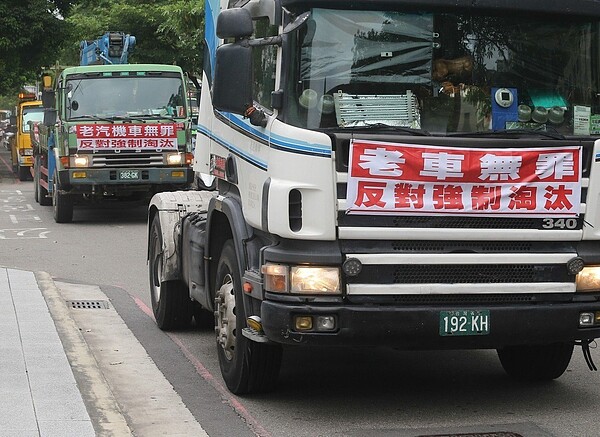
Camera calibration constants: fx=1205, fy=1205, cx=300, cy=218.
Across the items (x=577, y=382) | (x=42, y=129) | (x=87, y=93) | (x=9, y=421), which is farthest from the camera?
(x=42, y=129)

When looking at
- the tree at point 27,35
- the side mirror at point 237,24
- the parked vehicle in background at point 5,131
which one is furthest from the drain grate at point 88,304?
the tree at point 27,35

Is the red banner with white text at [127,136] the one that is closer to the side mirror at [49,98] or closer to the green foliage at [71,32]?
the side mirror at [49,98]

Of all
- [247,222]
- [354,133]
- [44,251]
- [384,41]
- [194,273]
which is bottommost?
[44,251]

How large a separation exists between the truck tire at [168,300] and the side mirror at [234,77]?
3.20m

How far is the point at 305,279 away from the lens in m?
6.67

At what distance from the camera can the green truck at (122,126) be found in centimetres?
1962

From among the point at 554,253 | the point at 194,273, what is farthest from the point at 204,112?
the point at 554,253

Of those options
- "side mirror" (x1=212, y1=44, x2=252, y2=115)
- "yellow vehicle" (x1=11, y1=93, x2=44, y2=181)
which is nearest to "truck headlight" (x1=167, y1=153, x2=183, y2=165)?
"side mirror" (x1=212, y1=44, x2=252, y2=115)

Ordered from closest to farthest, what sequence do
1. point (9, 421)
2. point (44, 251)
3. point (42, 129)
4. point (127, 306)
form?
point (9, 421), point (127, 306), point (44, 251), point (42, 129)

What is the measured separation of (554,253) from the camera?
694cm

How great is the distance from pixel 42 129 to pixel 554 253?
18.1m

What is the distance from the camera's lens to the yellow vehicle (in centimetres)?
3459

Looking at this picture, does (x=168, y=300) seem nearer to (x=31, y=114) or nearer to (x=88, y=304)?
(x=88, y=304)

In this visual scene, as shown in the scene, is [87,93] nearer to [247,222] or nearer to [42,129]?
[42,129]
